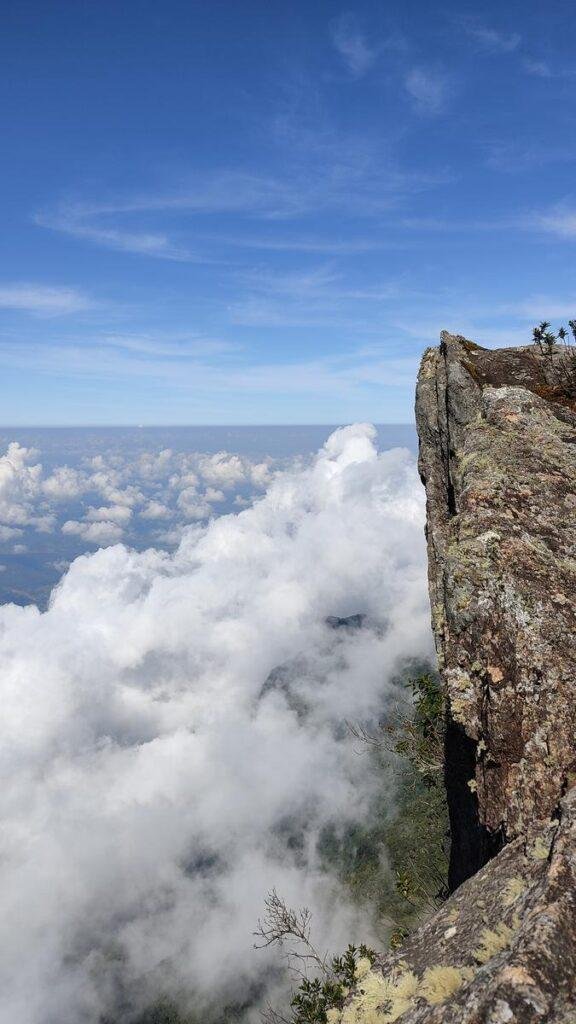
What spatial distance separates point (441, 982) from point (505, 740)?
18.1ft

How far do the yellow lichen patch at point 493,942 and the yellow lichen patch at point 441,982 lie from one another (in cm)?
31

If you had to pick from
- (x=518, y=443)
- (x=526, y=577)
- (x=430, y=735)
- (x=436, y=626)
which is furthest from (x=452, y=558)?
(x=430, y=735)

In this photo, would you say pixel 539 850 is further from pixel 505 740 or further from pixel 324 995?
pixel 324 995

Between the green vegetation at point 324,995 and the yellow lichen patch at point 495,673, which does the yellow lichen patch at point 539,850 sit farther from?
the green vegetation at point 324,995

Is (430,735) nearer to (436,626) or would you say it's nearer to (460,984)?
(436,626)

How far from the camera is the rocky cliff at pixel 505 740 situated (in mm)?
7883

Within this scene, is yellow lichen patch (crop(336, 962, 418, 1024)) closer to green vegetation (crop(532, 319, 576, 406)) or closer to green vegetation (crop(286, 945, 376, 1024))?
green vegetation (crop(286, 945, 376, 1024))

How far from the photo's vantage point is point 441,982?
8.61 m

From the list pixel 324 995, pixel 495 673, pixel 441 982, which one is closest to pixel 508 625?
pixel 495 673

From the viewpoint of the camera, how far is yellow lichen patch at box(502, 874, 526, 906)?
9.54 meters

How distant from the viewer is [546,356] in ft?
102

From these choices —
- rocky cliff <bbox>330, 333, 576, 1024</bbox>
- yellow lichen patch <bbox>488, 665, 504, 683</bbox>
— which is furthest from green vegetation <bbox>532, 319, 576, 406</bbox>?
yellow lichen patch <bbox>488, 665, 504, 683</bbox>

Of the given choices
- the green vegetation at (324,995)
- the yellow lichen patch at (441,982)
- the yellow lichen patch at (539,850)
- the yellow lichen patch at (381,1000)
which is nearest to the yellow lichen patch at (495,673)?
the yellow lichen patch at (539,850)

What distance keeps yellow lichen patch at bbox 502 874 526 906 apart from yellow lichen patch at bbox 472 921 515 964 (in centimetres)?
65
